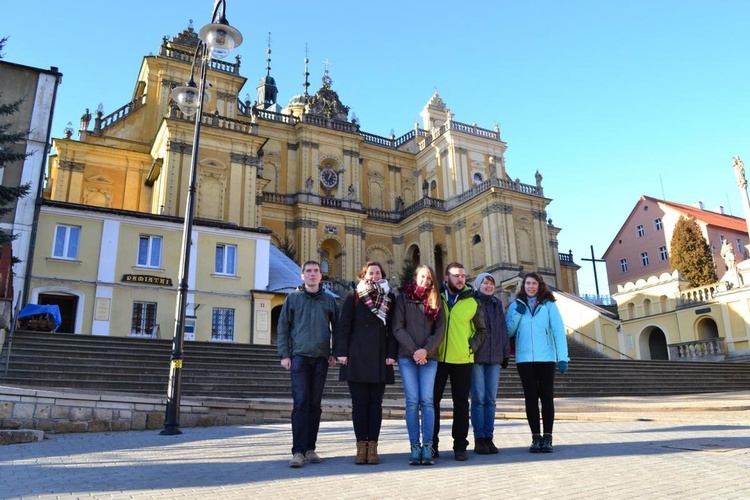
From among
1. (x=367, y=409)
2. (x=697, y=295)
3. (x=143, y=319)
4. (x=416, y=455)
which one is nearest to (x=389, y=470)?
(x=416, y=455)

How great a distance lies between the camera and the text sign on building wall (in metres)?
22.9

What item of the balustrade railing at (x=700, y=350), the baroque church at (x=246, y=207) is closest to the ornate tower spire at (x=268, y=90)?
the baroque church at (x=246, y=207)

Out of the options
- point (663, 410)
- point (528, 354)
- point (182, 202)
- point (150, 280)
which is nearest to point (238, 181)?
point (182, 202)

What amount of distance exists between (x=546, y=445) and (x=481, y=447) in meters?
0.68

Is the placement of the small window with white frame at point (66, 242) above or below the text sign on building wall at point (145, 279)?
above

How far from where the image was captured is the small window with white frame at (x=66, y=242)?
2216 centimetres

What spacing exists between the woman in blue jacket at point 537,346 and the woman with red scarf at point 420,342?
4.32ft

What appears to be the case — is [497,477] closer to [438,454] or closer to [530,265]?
[438,454]

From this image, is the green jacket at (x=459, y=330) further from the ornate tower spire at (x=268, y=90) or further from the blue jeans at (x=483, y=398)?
the ornate tower spire at (x=268, y=90)

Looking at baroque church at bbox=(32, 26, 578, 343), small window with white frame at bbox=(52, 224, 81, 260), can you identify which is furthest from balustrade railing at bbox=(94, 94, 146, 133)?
small window with white frame at bbox=(52, 224, 81, 260)

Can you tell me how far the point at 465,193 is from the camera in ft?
153

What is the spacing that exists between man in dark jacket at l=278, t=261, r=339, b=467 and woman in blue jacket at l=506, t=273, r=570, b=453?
220 centimetres

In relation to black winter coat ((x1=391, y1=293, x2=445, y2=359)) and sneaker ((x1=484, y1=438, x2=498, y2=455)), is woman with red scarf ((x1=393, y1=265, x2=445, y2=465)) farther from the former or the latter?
sneaker ((x1=484, y1=438, x2=498, y2=455))

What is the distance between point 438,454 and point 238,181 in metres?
28.9
